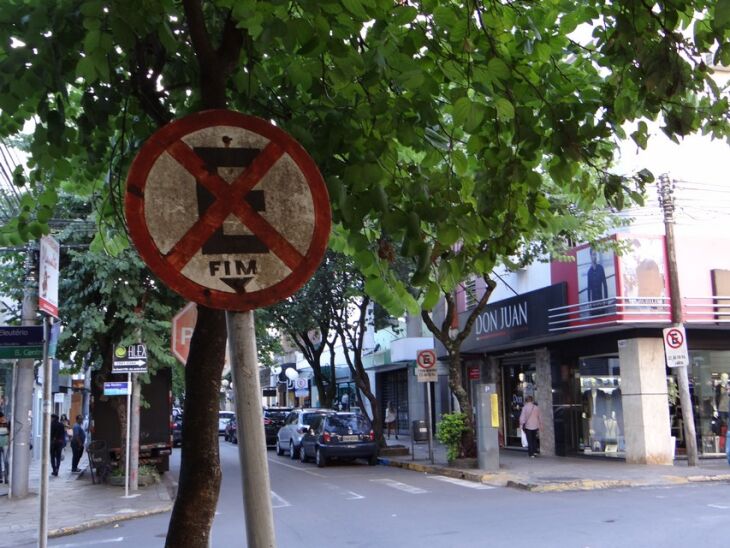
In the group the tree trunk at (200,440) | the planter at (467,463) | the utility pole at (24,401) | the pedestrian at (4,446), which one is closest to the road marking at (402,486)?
the planter at (467,463)

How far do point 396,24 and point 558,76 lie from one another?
1284 millimetres

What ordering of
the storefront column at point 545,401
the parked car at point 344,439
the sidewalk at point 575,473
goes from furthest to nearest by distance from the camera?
the storefront column at point 545,401, the parked car at point 344,439, the sidewalk at point 575,473

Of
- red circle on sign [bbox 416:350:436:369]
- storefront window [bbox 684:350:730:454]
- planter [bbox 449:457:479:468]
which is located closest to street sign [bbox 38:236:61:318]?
planter [bbox 449:457:479:468]

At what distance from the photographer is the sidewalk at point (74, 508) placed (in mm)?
11508

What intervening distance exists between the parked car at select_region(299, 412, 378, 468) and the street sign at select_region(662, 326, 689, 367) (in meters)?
8.92

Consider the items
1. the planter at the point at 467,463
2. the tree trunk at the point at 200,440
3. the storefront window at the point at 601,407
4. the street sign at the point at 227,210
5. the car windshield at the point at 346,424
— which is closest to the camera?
the street sign at the point at 227,210

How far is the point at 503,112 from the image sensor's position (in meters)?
3.71

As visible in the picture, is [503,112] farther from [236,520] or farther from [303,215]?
[236,520]

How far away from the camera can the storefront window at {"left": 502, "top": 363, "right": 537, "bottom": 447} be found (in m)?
23.9

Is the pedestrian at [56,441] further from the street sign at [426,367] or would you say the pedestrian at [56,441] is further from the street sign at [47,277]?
the street sign at [47,277]

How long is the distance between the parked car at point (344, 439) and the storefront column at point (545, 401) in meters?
5.15

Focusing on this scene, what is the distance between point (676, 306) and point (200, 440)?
16300mm

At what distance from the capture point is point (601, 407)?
20.5 meters

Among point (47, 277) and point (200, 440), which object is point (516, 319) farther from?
point (200, 440)
